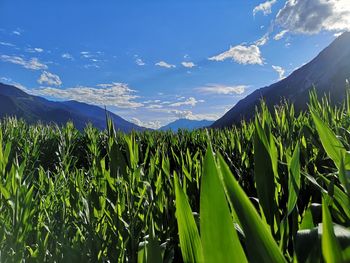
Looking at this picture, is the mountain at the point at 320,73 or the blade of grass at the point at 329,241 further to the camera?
the mountain at the point at 320,73

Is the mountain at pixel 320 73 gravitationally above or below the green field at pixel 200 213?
above

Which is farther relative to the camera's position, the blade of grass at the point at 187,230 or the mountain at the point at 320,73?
the mountain at the point at 320,73

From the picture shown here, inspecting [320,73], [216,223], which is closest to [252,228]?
[216,223]

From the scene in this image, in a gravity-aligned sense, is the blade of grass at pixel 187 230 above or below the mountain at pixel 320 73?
below

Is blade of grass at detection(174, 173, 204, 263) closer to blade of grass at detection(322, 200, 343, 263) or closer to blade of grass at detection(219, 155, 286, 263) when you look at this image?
blade of grass at detection(219, 155, 286, 263)

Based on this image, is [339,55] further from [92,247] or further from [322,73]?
[92,247]

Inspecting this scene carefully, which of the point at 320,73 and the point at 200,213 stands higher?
the point at 320,73

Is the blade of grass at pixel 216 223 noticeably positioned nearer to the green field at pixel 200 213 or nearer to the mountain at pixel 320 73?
the green field at pixel 200 213

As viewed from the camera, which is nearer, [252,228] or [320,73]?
[252,228]

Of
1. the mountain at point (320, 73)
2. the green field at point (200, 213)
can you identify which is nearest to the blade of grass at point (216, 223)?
the green field at point (200, 213)

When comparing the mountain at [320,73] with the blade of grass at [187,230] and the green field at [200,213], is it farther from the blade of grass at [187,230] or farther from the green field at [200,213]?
the blade of grass at [187,230]

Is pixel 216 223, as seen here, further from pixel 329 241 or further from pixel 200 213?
pixel 329 241

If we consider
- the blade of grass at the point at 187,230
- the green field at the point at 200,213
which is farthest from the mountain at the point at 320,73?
the blade of grass at the point at 187,230

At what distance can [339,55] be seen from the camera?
182375mm
